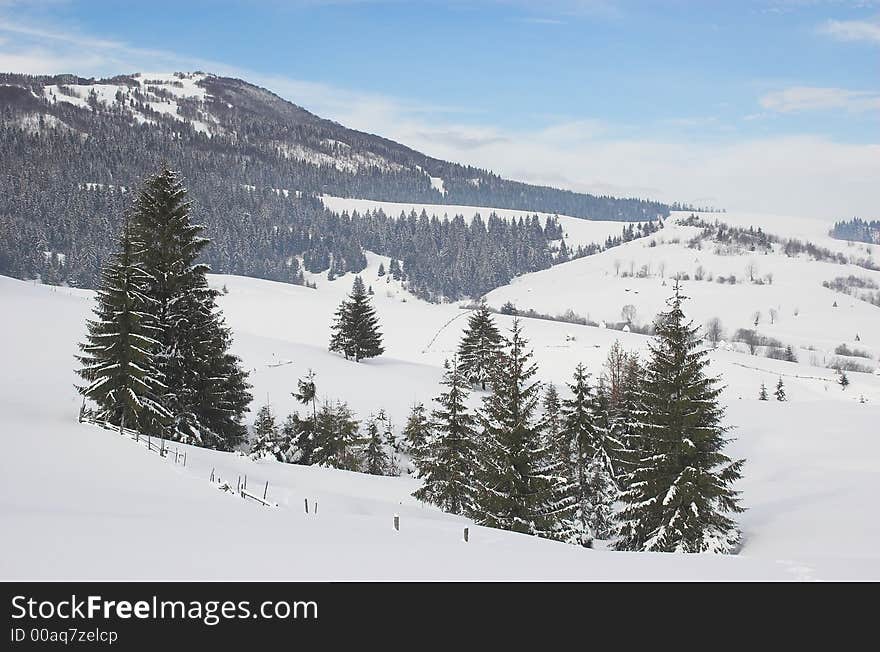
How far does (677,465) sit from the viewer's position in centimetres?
2172

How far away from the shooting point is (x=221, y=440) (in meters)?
27.2

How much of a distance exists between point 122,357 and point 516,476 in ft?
47.7

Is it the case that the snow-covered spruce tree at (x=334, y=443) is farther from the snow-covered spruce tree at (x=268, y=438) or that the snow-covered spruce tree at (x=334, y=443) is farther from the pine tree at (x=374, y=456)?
the pine tree at (x=374, y=456)

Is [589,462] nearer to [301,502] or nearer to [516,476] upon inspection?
[516,476]

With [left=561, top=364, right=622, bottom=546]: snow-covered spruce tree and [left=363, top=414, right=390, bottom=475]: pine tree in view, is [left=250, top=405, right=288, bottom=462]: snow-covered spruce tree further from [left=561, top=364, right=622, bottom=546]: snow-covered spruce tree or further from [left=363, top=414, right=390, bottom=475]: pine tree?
[left=561, top=364, right=622, bottom=546]: snow-covered spruce tree

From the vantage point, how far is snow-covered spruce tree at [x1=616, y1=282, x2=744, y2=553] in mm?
20594

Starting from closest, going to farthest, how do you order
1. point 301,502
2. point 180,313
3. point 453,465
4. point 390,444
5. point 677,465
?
point 301,502, point 677,465, point 180,313, point 453,465, point 390,444

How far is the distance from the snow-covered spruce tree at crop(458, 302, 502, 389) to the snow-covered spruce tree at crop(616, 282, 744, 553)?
34143 mm
